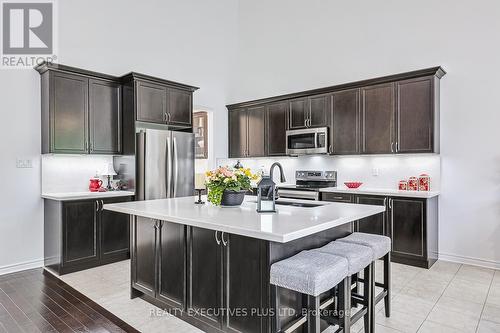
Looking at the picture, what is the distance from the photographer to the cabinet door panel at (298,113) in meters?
5.44

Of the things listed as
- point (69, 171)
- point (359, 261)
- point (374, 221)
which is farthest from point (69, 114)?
point (374, 221)

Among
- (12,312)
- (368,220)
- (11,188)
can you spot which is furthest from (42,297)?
(368,220)

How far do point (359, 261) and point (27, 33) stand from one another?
4838 millimetres

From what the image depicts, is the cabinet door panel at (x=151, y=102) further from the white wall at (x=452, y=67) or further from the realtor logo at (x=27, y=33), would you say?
the white wall at (x=452, y=67)

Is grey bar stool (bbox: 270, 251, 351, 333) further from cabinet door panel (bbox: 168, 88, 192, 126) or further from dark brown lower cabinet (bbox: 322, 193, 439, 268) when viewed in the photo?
cabinet door panel (bbox: 168, 88, 192, 126)

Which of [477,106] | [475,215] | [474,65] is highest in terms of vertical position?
[474,65]

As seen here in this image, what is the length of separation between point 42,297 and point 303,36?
552 centimetres

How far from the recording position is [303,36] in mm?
5949

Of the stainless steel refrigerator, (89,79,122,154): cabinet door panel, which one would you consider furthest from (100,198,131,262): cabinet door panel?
(89,79,122,154): cabinet door panel

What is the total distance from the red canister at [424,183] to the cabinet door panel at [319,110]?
1.60 m

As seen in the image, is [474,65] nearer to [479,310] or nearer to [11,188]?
[479,310]

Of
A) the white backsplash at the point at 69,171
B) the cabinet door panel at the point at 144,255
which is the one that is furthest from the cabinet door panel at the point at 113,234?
the cabinet door panel at the point at 144,255

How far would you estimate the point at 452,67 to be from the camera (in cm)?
432

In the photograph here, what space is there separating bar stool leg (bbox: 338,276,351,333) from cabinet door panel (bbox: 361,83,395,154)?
2865 millimetres
